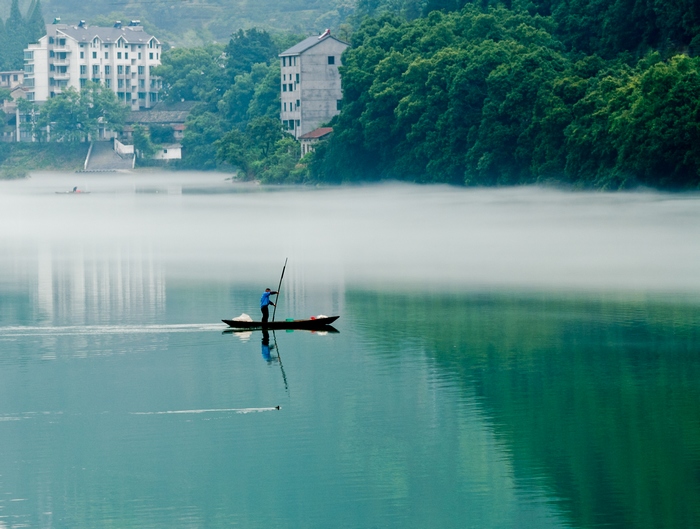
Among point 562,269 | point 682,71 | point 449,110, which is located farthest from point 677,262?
point 449,110

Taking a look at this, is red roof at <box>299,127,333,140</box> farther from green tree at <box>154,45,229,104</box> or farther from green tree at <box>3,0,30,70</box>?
green tree at <box>3,0,30,70</box>

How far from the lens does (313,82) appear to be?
389 feet

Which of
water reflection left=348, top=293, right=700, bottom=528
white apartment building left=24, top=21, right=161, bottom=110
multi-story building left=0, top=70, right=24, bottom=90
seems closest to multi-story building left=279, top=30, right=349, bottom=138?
white apartment building left=24, top=21, right=161, bottom=110

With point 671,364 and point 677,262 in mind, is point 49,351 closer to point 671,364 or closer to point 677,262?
point 671,364

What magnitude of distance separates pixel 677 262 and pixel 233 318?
17.1 meters

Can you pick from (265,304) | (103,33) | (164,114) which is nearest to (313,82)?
(164,114)

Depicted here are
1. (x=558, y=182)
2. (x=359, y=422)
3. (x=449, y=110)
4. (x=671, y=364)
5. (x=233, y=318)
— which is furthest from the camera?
(x=449, y=110)

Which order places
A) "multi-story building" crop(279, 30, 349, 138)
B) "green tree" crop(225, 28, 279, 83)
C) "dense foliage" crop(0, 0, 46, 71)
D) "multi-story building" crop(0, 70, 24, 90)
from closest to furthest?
1. "multi-story building" crop(279, 30, 349, 138)
2. "green tree" crop(225, 28, 279, 83)
3. "multi-story building" crop(0, 70, 24, 90)
4. "dense foliage" crop(0, 0, 46, 71)

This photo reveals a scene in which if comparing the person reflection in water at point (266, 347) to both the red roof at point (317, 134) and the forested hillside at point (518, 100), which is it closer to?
the forested hillside at point (518, 100)

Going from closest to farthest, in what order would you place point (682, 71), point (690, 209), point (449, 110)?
point (690, 209) → point (682, 71) → point (449, 110)

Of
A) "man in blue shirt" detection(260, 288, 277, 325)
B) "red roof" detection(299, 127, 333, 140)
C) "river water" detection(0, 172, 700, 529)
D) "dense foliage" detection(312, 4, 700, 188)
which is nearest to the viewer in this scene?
"river water" detection(0, 172, 700, 529)

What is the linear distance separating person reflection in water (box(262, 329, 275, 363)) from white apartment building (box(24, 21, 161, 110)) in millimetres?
133235

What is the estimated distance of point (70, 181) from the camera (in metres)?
140

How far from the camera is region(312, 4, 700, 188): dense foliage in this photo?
2552 inches
